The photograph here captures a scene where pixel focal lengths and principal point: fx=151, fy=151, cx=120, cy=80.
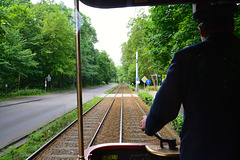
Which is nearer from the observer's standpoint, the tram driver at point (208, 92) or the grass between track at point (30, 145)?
the tram driver at point (208, 92)

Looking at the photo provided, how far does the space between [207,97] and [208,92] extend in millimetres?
29

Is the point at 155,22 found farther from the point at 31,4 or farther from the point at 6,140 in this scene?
the point at 31,4

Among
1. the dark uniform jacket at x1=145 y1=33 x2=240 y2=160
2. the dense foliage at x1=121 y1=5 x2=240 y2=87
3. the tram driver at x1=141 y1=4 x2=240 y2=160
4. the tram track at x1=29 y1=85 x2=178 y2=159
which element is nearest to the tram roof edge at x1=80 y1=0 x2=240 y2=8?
the tram driver at x1=141 y1=4 x2=240 y2=160

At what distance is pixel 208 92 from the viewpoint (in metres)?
0.86

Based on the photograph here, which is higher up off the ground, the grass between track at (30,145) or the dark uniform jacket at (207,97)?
the dark uniform jacket at (207,97)

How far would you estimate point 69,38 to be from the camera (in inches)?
1095

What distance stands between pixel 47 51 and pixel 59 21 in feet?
18.6

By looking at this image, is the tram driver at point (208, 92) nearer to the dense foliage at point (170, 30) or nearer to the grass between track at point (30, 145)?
the dense foliage at point (170, 30)

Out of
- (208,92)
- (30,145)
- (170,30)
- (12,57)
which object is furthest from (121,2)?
(12,57)

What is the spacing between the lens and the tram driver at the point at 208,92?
843 mm

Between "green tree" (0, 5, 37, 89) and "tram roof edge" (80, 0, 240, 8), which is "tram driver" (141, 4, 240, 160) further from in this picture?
"green tree" (0, 5, 37, 89)

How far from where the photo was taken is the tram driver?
843mm

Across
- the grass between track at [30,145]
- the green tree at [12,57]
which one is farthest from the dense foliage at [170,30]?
Answer: the green tree at [12,57]

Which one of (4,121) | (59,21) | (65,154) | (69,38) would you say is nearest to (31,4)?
(59,21)
